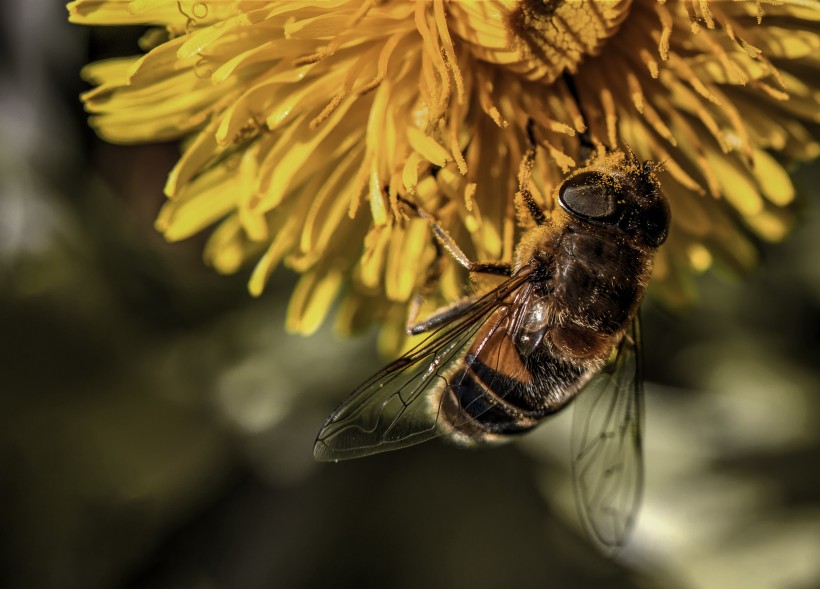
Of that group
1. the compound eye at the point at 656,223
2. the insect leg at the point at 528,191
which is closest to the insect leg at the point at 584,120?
the insect leg at the point at 528,191

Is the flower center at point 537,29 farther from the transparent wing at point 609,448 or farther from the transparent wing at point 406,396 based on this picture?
the transparent wing at point 609,448

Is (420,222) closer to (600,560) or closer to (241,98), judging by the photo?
(241,98)

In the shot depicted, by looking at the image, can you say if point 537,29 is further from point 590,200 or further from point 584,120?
point 590,200

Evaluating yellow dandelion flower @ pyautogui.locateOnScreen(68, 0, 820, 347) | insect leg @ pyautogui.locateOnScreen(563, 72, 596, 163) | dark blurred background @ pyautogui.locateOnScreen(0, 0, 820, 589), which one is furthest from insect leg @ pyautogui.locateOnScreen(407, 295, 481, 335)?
dark blurred background @ pyautogui.locateOnScreen(0, 0, 820, 589)

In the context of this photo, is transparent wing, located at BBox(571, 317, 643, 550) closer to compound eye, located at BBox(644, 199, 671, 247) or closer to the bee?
the bee

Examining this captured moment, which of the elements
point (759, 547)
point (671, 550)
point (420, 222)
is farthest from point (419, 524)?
point (420, 222)
